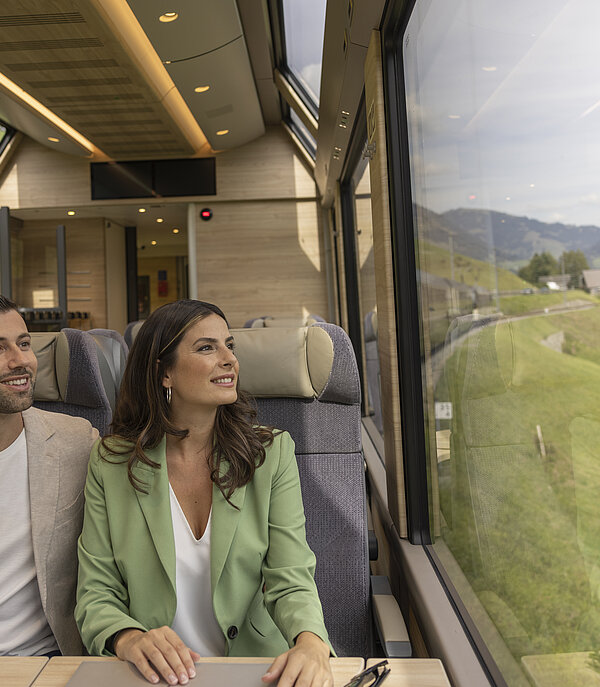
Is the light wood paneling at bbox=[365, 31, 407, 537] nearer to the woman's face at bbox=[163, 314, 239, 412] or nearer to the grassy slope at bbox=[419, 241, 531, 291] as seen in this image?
the grassy slope at bbox=[419, 241, 531, 291]

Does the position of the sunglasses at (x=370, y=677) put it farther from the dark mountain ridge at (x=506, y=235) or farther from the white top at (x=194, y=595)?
the dark mountain ridge at (x=506, y=235)

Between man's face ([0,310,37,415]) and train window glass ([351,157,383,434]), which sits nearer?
man's face ([0,310,37,415])

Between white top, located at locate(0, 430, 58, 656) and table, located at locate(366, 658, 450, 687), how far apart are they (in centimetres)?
85

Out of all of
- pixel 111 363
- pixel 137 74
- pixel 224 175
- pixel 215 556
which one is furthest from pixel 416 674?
pixel 224 175

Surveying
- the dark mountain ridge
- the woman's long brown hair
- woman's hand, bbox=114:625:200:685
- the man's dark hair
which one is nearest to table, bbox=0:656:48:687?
woman's hand, bbox=114:625:200:685

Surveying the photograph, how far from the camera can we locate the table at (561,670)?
1003 millimetres

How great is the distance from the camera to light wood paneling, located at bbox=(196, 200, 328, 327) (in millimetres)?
8438

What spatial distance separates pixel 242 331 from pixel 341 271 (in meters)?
4.63

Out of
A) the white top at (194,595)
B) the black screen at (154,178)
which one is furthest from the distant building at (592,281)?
the black screen at (154,178)

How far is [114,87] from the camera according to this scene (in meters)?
5.61

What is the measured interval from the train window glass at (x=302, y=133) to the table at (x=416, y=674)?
6771 millimetres

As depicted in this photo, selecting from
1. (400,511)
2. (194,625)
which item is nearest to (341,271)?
(400,511)

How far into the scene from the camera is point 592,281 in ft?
3.10

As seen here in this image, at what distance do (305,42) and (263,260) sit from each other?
368cm
